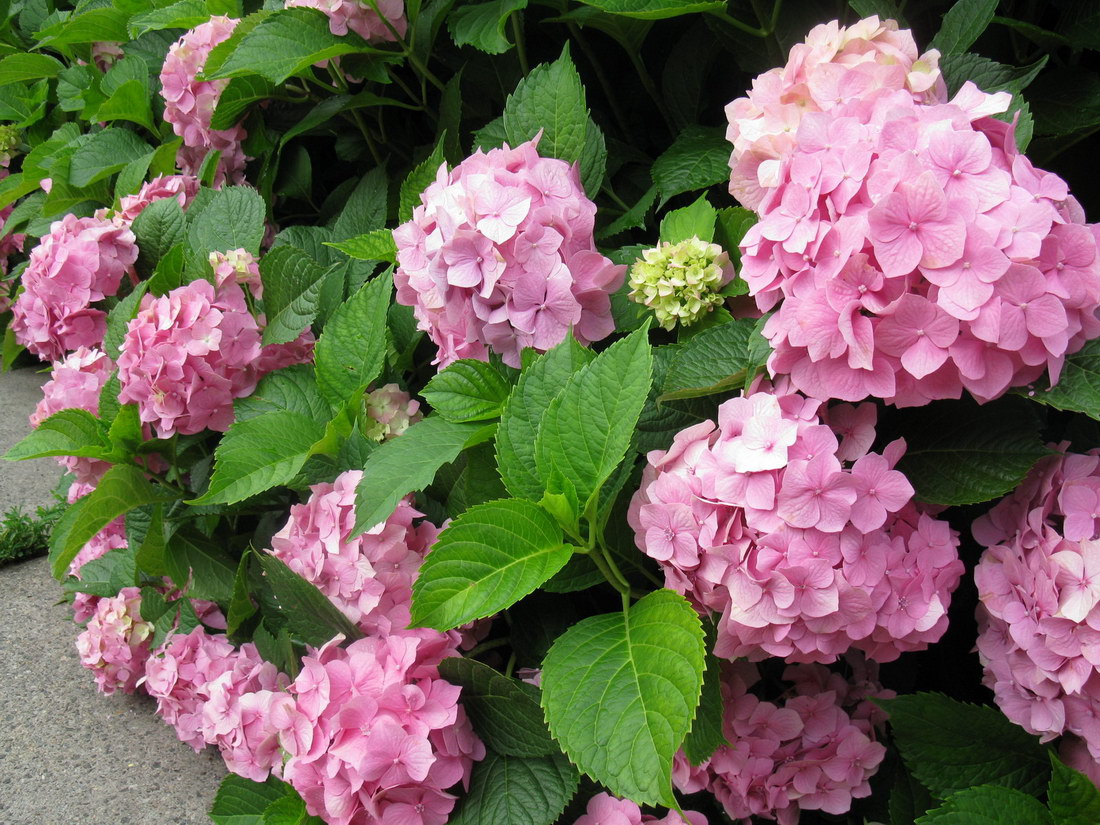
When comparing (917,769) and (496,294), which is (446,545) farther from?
(917,769)

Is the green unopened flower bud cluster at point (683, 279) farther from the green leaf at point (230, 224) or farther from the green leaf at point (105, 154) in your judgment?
the green leaf at point (105, 154)

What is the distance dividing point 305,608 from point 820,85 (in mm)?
916

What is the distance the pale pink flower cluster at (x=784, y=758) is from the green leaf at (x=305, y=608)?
48 centimetres

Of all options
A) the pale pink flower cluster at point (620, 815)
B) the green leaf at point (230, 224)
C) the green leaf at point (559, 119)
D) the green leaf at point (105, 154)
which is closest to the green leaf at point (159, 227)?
the green leaf at point (230, 224)

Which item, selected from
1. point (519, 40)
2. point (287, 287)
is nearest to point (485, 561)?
point (287, 287)

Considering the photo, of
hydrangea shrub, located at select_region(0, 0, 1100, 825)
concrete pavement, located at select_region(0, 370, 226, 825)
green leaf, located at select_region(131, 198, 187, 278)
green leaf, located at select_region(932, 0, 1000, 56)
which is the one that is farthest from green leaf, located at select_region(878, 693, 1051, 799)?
green leaf, located at select_region(131, 198, 187, 278)

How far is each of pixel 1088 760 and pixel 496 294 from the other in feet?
2.76

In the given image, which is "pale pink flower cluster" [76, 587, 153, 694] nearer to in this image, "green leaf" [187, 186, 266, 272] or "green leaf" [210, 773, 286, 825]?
"green leaf" [210, 773, 286, 825]

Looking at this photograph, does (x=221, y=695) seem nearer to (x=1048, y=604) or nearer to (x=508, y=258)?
(x=508, y=258)

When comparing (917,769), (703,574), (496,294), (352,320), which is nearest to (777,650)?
(703,574)

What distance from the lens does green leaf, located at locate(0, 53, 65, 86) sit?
2742 mm

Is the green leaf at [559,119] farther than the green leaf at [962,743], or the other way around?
the green leaf at [559,119]

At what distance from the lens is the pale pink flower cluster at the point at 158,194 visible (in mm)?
2086

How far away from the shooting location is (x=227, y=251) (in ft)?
5.84
